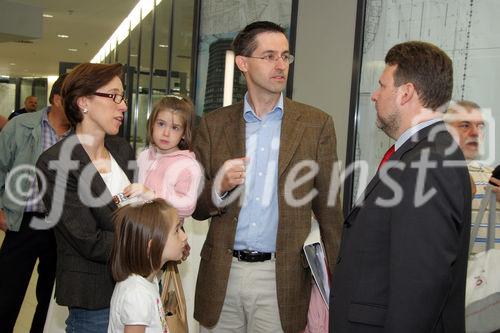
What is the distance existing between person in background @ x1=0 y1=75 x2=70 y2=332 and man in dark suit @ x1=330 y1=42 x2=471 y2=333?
234 centimetres

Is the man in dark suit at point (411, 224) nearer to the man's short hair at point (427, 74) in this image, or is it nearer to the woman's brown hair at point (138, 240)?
the man's short hair at point (427, 74)

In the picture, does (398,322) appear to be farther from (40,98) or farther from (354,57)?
(40,98)

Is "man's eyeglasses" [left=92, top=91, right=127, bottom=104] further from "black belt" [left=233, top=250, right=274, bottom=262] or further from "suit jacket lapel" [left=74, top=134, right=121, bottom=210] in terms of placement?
"black belt" [left=233, top=250, right=274, bottom=262]

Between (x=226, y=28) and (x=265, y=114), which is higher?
(x=226, y=28)

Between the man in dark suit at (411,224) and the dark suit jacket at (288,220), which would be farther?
the dark suit jacket at (288,220)

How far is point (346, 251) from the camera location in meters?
1.74

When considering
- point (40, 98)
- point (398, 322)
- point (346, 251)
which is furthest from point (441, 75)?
point (40, 98)

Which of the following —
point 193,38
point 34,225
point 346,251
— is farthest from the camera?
point 193,38

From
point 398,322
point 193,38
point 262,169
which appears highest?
point 193,38

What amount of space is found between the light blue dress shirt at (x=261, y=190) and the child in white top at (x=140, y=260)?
0.30 metres

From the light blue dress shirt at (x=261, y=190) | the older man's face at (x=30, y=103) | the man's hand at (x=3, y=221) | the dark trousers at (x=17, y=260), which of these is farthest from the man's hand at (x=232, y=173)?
the older man's face at (x=30, y=103)

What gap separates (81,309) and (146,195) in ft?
1.63

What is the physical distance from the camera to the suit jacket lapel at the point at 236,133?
238 cm

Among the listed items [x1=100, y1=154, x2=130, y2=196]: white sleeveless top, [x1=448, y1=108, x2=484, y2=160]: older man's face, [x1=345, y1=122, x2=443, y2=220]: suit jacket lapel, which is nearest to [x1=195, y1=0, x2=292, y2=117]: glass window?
[x1=448, y1=108, x2=484, y2=160]: older man's face
